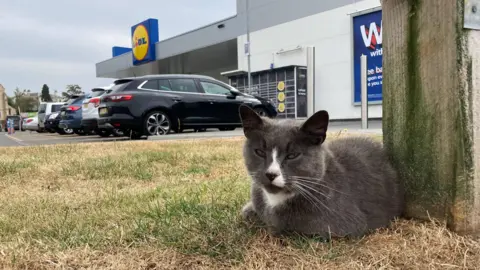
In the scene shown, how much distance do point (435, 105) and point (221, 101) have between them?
895cm

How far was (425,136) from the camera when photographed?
2.12 metres

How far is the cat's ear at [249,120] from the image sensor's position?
2.00 metres

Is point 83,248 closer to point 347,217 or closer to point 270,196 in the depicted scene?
point 270,196

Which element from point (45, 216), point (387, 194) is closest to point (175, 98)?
point (45, 216)

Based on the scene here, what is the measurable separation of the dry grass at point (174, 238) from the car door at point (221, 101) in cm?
729

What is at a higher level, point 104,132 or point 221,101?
point 221,101

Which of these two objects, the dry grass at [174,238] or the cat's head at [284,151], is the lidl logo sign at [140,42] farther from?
the cat's head at [284,151]

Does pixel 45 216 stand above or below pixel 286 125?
below

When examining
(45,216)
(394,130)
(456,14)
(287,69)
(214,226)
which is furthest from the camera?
(287,69)

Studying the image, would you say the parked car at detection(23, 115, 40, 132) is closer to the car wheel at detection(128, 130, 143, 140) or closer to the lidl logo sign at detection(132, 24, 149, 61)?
the lidl logo sign at detection(132, 24, 149, 61)

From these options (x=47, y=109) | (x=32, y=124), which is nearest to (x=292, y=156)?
(x=47, y=109)

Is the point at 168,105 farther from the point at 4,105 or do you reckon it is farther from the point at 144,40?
the point at 4,105

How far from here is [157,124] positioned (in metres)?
10.0

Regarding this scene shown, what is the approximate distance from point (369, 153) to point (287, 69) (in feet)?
54.6
